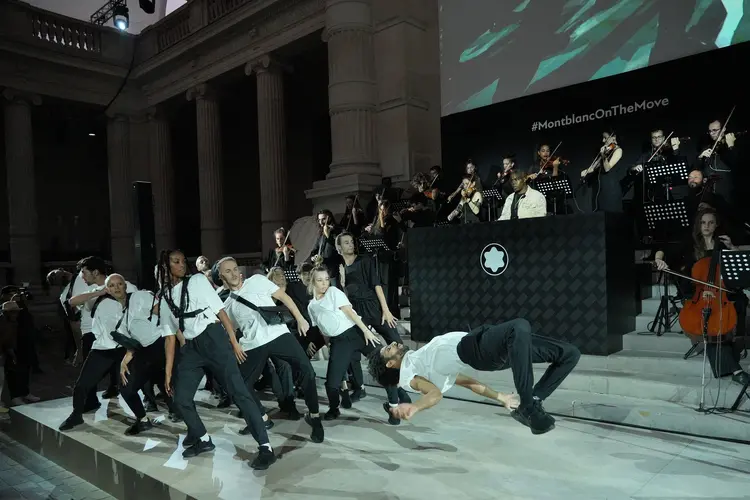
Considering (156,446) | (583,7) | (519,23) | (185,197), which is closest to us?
(156,446)

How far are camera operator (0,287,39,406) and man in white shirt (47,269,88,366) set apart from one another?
580 mm

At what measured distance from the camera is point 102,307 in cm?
571

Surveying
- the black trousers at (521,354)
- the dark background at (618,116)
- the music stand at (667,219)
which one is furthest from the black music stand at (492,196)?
the black trousers at (521,354)

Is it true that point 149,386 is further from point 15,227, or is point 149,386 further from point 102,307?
point 15,227

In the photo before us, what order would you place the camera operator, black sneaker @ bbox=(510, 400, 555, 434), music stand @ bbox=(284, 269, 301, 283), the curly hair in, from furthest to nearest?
music stand @ bbox=(284, 269, 301, 283)
the camera operator
the curly hair
black sneaker @ bbox=(510, 400, 555, 434)

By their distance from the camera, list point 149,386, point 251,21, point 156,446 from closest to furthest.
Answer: point 156,446
point 149,386
point 251,21

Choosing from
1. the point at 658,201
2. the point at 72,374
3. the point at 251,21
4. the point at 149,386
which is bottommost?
the point at 72,374

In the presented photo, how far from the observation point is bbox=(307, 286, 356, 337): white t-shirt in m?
5.13

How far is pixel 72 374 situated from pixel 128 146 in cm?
1260

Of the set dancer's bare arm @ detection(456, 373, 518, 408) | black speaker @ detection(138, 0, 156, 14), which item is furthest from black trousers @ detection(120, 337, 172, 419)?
black speaker @ detection(138, 0, 156, 14)

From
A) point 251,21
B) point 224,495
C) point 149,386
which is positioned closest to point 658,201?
point 224,495

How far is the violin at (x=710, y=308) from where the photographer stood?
453 cm

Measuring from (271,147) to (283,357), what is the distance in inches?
446

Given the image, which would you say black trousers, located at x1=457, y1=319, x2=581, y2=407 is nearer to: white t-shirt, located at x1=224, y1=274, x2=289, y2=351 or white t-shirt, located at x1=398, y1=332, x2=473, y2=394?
white t-shirt, located at x1=398, y1=332, x2=473, y2=394
